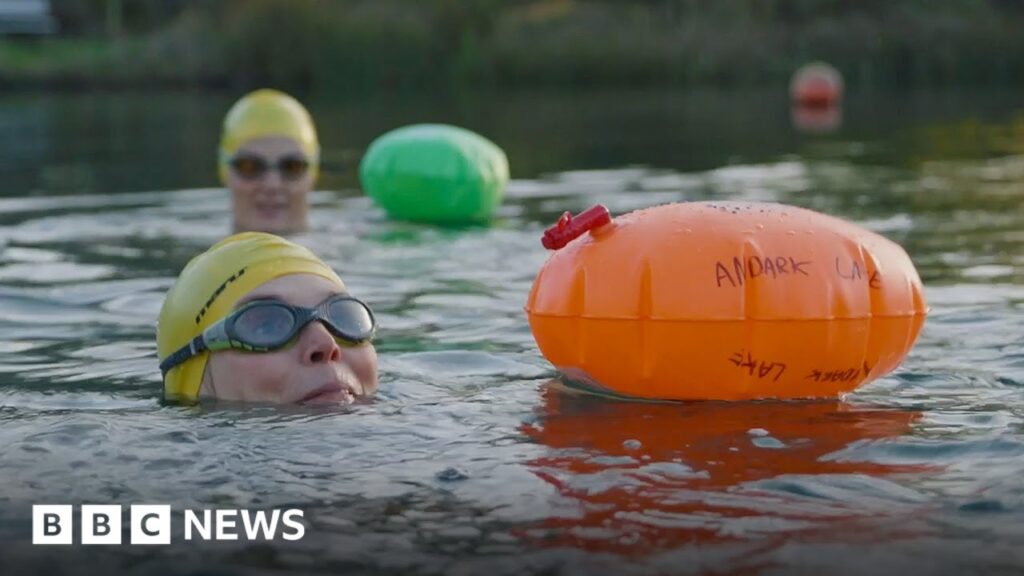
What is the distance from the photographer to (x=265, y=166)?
514 inches

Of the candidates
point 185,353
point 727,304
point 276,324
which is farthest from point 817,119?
point 276,324

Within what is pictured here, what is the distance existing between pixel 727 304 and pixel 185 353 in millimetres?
2201

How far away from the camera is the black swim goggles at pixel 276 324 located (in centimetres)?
654

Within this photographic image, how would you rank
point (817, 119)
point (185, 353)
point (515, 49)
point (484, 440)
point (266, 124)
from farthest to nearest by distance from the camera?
point (515, 49) < point (817, 119) < point (266, 124) < point (185, 353) < point (484, 440)

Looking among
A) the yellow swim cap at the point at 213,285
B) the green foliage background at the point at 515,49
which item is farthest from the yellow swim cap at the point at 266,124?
the green foliage background at the point at 515,49

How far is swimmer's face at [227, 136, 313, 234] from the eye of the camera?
13.0m

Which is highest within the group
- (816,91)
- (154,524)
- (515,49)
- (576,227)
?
(576,227)

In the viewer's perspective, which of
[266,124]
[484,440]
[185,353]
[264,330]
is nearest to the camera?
[484,440]

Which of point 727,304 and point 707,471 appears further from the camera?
point 727,304

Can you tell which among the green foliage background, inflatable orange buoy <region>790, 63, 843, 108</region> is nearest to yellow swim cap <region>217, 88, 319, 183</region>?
inflatable orange buoy <region>790, 63, 843, 108</region>

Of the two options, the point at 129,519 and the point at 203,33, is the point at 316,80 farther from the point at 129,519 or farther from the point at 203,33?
the point at 129,519

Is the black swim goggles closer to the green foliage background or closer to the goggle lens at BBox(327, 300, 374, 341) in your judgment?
the goggle lens at BBox(327, 300, 374, 341)

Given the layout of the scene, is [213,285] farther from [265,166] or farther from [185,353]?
[265,166]

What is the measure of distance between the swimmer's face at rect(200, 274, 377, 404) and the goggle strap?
0.07 metres
